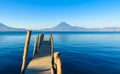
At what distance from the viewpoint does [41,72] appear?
11117 millimetres

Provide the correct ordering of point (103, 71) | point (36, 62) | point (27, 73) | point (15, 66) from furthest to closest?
point (15, 66) < point (103, 71) < point (36, 62) < point (27, 73)

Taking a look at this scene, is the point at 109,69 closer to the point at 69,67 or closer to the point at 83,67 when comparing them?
the point at 83,67

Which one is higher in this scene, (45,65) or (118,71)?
(45,65)

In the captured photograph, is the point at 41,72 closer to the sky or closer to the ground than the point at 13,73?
closer to the sky

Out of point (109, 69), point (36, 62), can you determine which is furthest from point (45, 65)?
point (109, 69)

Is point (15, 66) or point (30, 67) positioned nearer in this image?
point (30, 67)

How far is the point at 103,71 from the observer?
1605cm

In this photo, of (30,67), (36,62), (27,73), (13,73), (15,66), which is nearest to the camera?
(27,73)

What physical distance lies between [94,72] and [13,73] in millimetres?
8606

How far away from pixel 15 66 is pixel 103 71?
10.3m

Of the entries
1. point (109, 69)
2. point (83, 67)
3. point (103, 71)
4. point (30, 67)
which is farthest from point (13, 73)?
point (109, 69)

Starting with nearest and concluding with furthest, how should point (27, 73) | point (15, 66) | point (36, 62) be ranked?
point (27, 73) → point (36, 62) → point (15, 66)

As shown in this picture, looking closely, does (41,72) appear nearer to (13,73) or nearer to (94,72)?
(13,73)

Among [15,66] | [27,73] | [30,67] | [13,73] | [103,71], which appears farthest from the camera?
[15,66]
